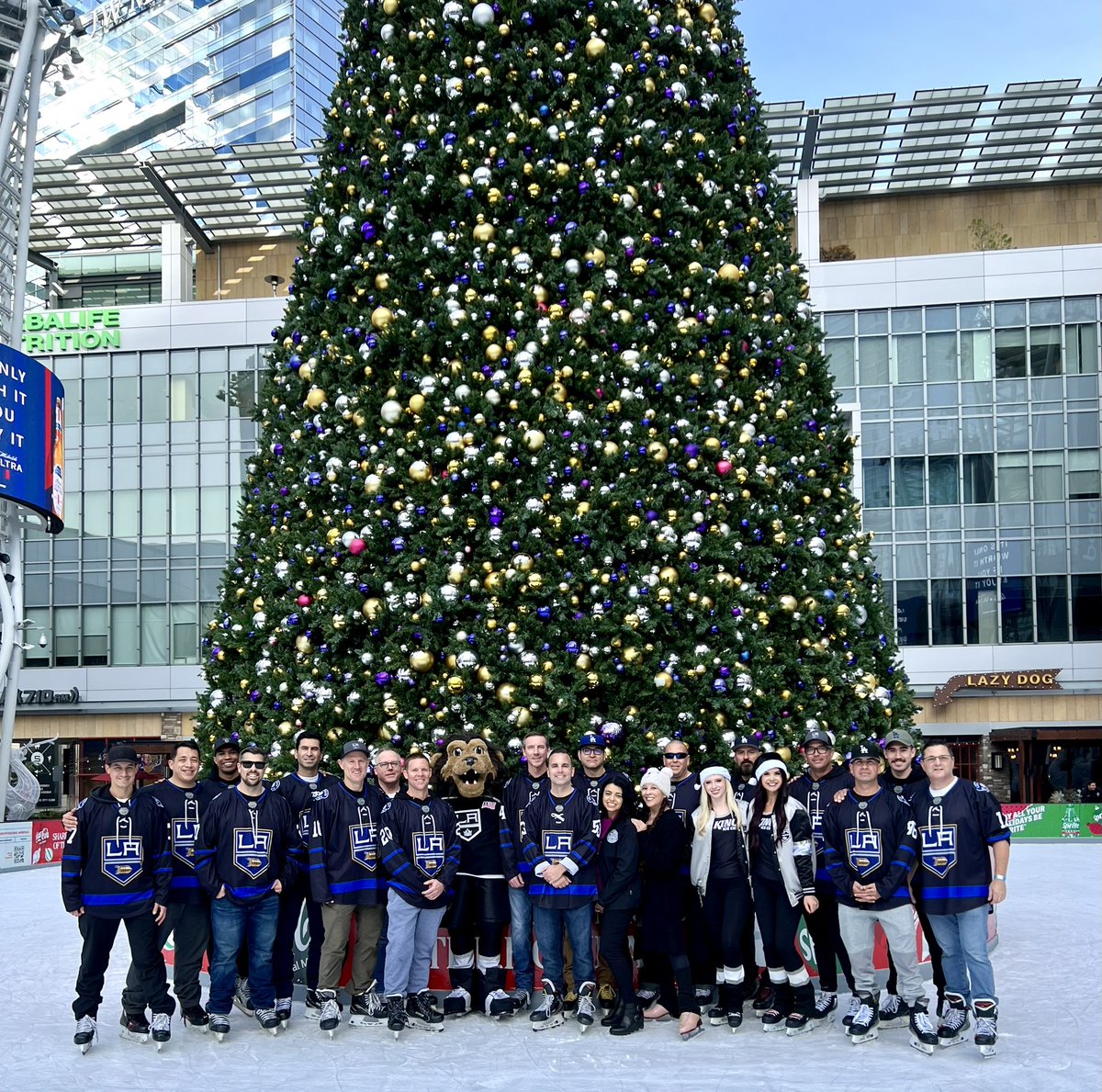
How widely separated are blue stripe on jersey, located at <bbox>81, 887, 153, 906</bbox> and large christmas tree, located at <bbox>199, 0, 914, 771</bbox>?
5.81 ft

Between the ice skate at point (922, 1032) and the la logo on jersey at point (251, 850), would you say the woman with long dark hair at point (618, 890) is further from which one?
the la logo on jersey at point (251, 850)

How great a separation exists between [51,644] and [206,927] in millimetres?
36697

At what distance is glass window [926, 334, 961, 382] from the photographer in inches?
1478

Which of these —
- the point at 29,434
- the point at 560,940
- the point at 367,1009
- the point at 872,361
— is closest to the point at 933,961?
the point at 560,940

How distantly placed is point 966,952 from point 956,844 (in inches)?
23.9

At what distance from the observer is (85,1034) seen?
23.6ft

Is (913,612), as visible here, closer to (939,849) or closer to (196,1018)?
(939,849)

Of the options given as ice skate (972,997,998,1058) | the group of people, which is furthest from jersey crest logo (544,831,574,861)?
ice skate (972,997,998,1058)

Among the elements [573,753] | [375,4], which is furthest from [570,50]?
[573,753]

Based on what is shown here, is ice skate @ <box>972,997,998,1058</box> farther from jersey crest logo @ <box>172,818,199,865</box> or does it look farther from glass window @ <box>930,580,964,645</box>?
glass window @ <box>930,580,964,645</box>

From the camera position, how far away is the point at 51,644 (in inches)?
1635

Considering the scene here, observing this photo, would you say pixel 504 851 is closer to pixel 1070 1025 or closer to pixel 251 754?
pixel 251 754

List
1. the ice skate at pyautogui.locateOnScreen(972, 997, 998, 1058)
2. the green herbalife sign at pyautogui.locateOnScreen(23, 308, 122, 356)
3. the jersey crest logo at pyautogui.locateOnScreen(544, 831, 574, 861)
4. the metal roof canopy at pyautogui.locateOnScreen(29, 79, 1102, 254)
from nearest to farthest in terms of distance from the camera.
→ the ice skate at pyautogui.locateOnScreen(972, 997, 998, 1058), the jersey crest logo at pyautogui.locateOnScreen(544, 831, 574, 861), the metal roof canopy at pyautogui.locateOnScreen(29, 79, 1102, 254), the green herbalife sign at pyautogui.locateOnScreen(23, 308, 122, 356)

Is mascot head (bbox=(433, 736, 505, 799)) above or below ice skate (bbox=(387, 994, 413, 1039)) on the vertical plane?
above
